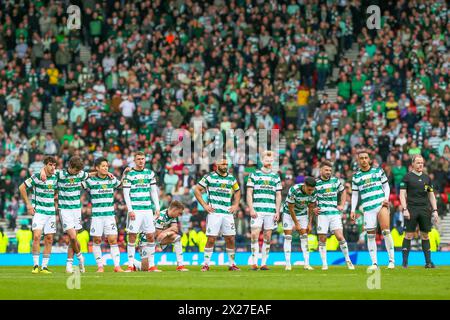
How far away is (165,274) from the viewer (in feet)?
→ 70.2

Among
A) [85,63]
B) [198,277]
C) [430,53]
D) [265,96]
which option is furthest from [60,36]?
[198,277]

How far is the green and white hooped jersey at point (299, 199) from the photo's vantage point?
2336 centimetres

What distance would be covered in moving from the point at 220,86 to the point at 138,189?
15.8 m

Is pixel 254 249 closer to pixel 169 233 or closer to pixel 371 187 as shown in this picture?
pixel 169 233

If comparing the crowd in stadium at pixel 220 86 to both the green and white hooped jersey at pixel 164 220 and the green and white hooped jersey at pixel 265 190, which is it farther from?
the green and white hooped jersey at pixel 265 190

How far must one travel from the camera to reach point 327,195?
75.7 ft

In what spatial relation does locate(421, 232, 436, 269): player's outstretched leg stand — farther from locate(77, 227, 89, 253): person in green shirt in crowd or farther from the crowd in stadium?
locate(77, 227, 89, 253): person in green shirt in crowd

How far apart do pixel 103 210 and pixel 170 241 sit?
6.79ft

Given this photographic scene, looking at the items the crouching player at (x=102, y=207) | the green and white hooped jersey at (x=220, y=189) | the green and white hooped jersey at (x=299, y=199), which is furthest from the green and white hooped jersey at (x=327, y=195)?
the crouching player at (x=102, y=207)

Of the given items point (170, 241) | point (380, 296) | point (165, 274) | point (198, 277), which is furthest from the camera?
point (170, 241)

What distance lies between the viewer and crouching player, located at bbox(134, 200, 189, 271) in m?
23.3

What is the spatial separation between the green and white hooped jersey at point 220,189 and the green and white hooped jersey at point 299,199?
128 cm
